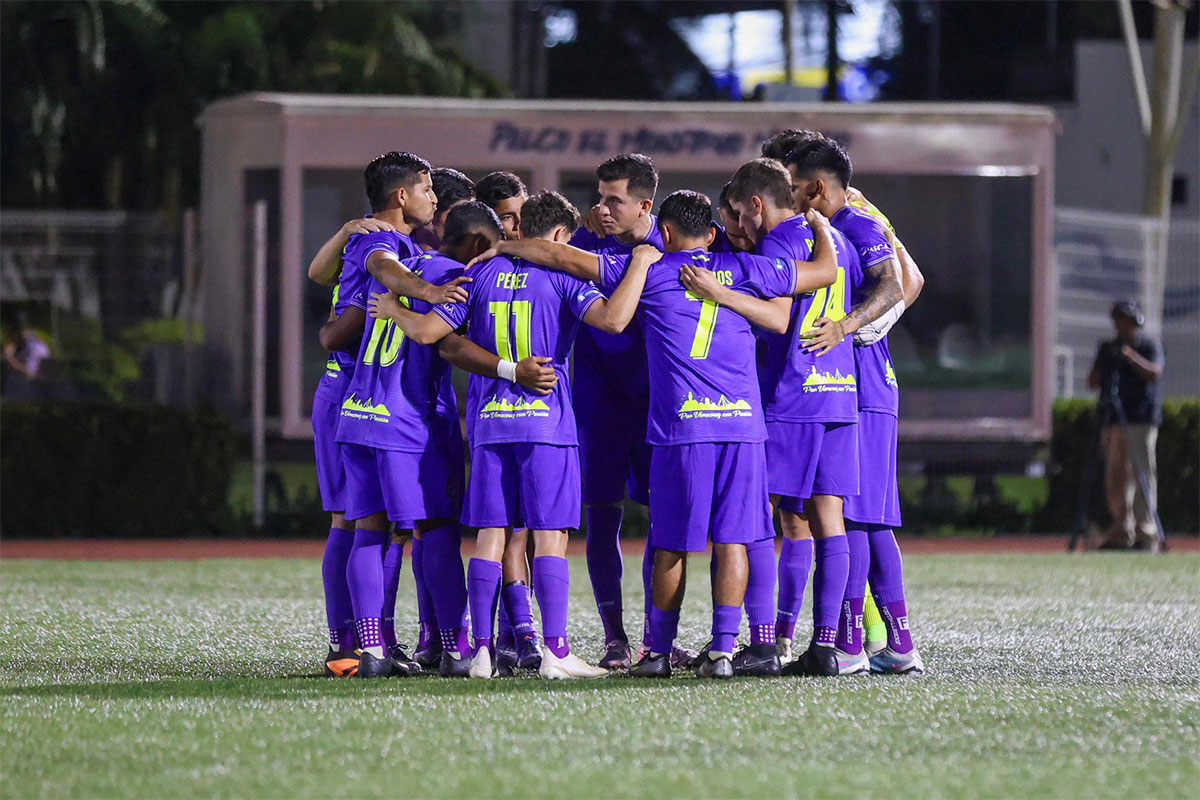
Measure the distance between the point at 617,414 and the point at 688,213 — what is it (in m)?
0.86

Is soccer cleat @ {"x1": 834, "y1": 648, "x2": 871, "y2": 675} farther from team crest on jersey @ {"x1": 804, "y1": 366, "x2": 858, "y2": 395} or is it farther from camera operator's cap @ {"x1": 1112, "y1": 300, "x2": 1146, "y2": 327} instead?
camera operator's cap @ {"x1": 1112, "y1": 300, "x2": 1146, "y2": 327}

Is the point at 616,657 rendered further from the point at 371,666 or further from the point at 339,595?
the point at 339,595

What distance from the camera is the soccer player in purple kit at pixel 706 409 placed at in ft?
22.7

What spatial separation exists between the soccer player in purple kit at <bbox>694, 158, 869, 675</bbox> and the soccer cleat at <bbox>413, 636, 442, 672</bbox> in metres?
1.19

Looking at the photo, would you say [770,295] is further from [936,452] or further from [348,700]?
[936,452]

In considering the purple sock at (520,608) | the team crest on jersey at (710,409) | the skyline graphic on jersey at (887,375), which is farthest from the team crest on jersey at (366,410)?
the skyline graphic on jersey at (887,375)

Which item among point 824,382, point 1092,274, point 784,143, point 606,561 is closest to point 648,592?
point 606,561

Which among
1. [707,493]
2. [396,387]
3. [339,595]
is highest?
[396,387]

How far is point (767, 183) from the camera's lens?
23.3ft

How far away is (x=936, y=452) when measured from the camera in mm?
16000

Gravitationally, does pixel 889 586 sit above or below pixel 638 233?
below

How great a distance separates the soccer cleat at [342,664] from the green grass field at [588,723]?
0.15 meters

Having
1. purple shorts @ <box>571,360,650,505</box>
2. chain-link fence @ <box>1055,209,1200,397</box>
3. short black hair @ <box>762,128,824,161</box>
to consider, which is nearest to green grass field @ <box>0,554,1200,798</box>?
purple shorts @ <box>571,360,650,505</box>

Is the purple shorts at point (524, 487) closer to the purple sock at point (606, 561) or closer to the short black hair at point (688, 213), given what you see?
the purple sock at point (606, 561)
